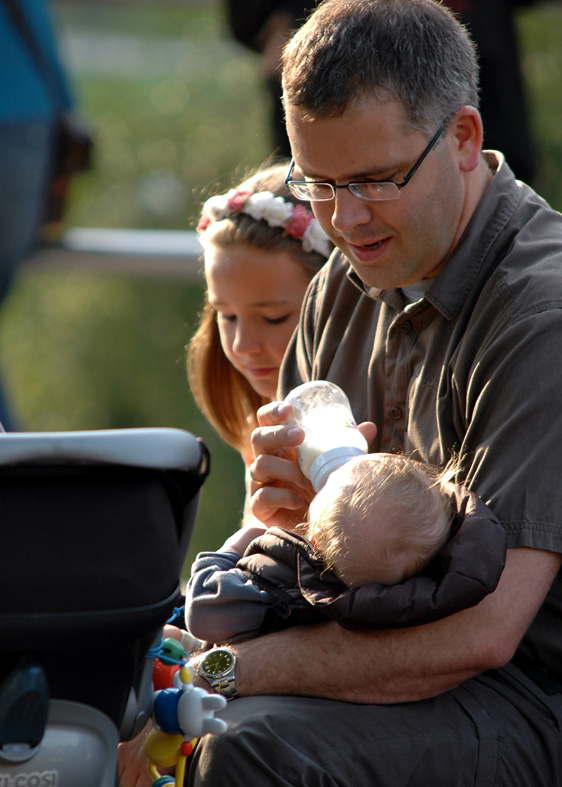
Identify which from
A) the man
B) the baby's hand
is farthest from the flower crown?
the baby's hand

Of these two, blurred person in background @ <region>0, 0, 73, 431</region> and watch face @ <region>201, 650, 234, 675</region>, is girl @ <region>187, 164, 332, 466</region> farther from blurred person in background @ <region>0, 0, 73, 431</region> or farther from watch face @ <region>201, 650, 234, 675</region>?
blurred person in background @ <region>0, 0, 73, 431</region>

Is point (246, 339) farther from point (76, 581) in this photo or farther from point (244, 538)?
point (76, 581)

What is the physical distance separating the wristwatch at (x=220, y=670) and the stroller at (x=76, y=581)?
0.34 meters

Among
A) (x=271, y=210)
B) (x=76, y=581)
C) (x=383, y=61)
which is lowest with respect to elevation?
(x=271, y=210)

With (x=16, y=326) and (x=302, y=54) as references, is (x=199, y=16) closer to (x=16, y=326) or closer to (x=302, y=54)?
(x=16, y=326)

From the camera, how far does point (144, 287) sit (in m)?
9.17

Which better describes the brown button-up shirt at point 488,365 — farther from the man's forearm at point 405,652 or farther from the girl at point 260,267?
the girl at point 260,267

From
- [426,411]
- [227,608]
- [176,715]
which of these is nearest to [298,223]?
[426,411]

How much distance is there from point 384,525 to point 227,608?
31 centimetres

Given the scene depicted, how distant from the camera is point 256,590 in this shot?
1590mm

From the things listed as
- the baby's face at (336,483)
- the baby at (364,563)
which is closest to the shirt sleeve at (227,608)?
the baby at (364,563)

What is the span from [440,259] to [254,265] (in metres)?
0.63

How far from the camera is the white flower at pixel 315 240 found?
7.35ft

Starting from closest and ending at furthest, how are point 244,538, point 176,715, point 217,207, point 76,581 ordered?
point 76,581 → point 176,715 → point 244,538 → point 217,207
